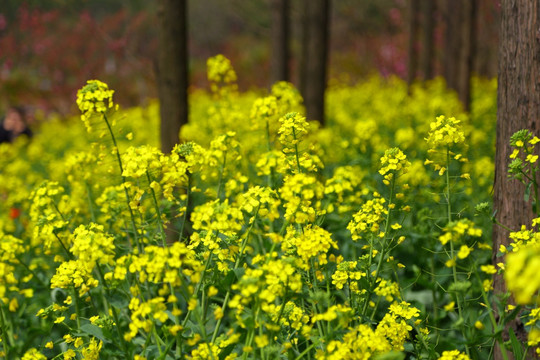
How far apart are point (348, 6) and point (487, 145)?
1541 cm

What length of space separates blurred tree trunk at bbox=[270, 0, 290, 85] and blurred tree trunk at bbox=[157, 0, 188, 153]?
2.32m

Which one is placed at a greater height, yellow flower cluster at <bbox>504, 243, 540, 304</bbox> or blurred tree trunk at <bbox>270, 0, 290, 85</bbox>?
blurred tree trunk at <bbox>270, 0, 290, 85</bbox>

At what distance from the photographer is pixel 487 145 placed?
5.95 metres

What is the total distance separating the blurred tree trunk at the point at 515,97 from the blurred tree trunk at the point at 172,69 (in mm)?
2103

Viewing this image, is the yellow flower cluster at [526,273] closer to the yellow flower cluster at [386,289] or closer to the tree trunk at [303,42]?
the yellow flower cluster at [386,289]

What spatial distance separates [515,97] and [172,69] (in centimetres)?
226

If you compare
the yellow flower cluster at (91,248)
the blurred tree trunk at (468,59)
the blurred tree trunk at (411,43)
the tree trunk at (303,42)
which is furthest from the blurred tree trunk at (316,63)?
the blurred tree trunk at (411,43)

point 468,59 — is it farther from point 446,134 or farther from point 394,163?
point 394,163

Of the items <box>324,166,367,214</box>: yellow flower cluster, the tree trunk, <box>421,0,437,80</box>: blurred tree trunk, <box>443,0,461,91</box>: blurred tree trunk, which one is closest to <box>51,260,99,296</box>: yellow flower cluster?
<box>324,166,367,214</box>: yellow flower cluster

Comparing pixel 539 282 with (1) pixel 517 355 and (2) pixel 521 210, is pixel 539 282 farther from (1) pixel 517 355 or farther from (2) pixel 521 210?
(2) pixel 521 210

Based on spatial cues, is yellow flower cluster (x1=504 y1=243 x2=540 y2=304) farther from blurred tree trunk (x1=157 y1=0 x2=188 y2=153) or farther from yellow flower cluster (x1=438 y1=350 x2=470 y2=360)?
blurred tree trunk (x1=157 y1=0 x2=188 y2=153)

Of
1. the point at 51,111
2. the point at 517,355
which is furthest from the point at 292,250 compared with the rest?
the point at 51,111

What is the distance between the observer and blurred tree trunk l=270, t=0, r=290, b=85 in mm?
6222

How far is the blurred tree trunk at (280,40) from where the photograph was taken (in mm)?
6222
